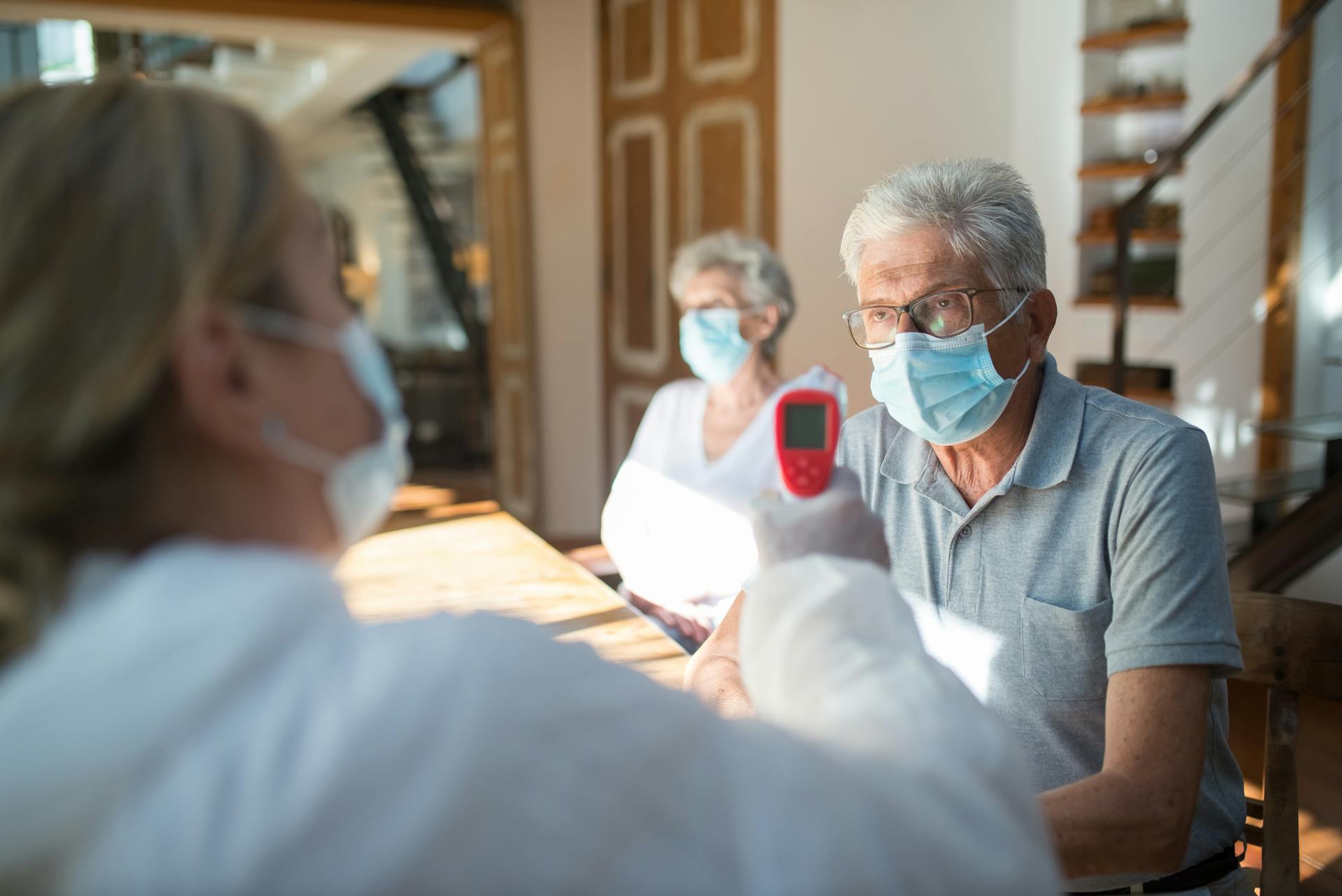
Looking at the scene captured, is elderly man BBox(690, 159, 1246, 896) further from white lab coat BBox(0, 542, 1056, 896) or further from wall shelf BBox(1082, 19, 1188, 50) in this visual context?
wall shelf BBox(1082, 19, 1188, 50)

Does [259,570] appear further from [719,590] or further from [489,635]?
[719,590]

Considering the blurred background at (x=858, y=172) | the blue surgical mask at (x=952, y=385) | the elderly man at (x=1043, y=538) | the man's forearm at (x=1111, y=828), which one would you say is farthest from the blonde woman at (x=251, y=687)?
the blurred background at (x=858, y=172)

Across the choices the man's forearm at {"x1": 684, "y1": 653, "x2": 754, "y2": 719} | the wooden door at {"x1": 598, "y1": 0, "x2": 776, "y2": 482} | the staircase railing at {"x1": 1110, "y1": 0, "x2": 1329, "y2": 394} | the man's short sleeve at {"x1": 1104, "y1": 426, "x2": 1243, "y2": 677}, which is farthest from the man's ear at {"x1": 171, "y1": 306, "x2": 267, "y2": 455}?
the wooden door at {"x1": 598, "y1": 0, "x2": 776, "y2": 482}

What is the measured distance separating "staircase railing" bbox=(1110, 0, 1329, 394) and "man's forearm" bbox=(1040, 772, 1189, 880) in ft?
9.52

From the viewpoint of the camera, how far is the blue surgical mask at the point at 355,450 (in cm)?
66

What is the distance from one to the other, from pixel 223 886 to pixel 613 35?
5.14m

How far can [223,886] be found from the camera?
51 centimetres

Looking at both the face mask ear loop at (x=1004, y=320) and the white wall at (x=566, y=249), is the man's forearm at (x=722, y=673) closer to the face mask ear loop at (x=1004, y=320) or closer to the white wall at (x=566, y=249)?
the face mask ear loop at (x=1004, y=320)

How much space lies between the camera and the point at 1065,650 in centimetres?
125

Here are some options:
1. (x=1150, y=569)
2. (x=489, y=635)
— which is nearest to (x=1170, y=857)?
(x=1150, y=569)

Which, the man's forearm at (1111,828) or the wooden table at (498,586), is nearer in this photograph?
the man's forearm at (1111,828)

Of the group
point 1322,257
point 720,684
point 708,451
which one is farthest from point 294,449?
point 1322,257

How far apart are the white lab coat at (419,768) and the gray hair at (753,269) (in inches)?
86.6

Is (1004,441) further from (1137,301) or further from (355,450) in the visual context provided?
(1137,301)
